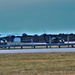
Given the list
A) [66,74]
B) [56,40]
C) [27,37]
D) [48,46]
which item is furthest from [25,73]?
[27,37]

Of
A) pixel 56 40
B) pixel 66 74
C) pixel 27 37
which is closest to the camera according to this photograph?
pixel 66 74

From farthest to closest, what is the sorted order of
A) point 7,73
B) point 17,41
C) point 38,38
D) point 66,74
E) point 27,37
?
point 38,38
point 27,37
point 17,41
point 7,73
point 66,74

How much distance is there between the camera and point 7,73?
492 inches

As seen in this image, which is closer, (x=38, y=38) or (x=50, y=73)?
(x=50, y=73)

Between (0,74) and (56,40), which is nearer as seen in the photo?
(0,74)

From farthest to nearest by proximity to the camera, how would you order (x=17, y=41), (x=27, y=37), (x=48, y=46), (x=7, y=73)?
(x=27, y=37) → (x=17, y=41) → (x=48, y=46) → (x=7, y=73)

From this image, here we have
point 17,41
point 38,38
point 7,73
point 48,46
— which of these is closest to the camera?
point 7,73

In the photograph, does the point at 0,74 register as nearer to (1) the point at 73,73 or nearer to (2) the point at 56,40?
(1) the point at 73,73

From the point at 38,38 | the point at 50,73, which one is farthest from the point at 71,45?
the point at 38,38

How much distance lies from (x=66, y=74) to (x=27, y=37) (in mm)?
55382

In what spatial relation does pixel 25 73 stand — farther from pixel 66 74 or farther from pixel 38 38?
pixel 38 38

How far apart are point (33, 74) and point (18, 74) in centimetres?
57

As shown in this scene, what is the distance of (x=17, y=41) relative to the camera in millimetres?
43750

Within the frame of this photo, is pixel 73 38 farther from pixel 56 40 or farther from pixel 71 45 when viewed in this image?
pixel 71 45
